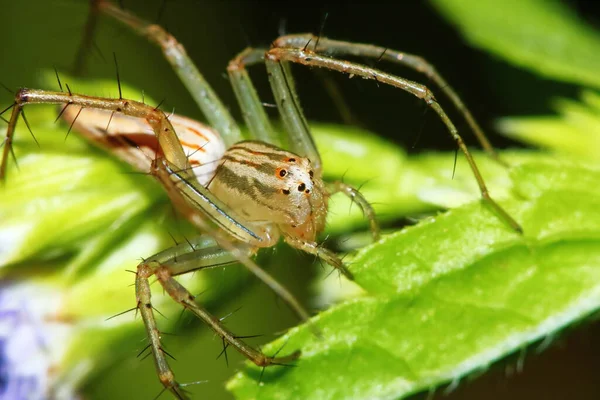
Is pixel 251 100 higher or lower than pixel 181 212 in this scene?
higher

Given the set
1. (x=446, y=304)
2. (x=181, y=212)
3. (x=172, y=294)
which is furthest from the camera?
(x=181, y=212)

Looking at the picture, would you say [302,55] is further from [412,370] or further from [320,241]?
[412,370]

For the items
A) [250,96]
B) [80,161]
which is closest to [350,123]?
[250,96]

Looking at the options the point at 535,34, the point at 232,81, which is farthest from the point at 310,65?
the point at 535,34

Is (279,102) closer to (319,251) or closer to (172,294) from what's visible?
(319,251)

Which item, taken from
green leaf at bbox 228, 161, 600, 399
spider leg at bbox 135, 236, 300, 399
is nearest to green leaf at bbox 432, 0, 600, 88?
green leaf at bbox 228, 161, 600, 399
